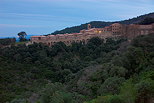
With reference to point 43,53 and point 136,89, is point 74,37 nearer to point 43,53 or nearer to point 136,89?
point 43,53

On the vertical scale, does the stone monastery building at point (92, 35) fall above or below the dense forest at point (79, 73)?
above

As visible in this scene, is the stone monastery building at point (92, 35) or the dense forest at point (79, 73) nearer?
the dense forest at point (79, 73)

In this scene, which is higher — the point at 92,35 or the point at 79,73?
the point at 92,35

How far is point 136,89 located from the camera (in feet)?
33.6

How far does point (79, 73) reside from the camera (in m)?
18.7

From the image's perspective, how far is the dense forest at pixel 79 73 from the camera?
1057cm

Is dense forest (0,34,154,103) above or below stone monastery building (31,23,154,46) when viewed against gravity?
below

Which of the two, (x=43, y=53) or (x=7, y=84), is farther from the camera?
(x=43, y=53)

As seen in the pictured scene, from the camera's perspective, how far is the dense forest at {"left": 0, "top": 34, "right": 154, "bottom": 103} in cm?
1057

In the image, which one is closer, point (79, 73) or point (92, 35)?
point (79, 73)

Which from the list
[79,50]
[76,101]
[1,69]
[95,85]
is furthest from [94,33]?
[76,101]

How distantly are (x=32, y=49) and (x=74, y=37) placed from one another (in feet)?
24.5

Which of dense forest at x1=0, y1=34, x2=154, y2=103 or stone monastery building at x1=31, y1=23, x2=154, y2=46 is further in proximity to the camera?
stone monastery building at x1=31, y1=23, x2=154, y2=46

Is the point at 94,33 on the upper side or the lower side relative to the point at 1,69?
upper
